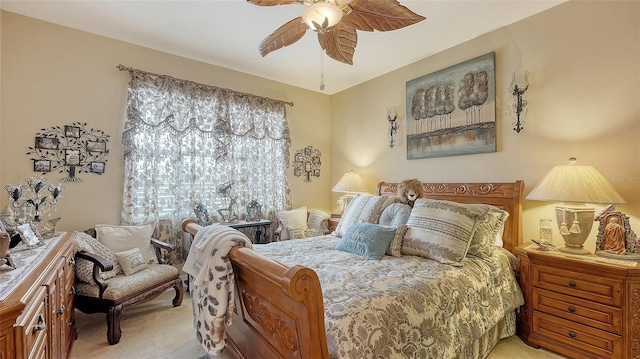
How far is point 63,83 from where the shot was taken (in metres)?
2.73

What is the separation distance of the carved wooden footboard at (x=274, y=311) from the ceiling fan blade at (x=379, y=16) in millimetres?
1429

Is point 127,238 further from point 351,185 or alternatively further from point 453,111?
point 453,111

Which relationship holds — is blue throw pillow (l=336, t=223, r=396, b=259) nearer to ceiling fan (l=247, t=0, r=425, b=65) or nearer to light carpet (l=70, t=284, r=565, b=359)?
light carpet (l=70, t=284, r=565, b=359)

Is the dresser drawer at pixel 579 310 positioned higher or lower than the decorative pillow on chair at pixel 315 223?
lower

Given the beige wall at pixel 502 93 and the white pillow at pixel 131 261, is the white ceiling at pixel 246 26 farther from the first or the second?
the white pillow at pixel 131 261

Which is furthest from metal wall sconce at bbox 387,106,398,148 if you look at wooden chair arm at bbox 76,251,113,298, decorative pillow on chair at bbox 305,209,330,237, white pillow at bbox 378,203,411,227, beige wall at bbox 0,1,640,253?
wooden chair arm at bbox 76,251,113,298

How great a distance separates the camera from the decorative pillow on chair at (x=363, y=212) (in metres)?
2.73

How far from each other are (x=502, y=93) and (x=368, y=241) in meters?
2.00

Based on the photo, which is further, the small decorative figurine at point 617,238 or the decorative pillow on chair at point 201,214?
the decorative pillow on chair at point 201,214

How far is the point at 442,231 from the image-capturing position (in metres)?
2.13

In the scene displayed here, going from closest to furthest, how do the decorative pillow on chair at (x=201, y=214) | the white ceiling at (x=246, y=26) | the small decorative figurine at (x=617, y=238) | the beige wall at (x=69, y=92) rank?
1. the small decorative figurine at (x=617, y=238)
2. the white ceiling at (x=246, y=26)
3. the beige wall at (x=69, y=92)
4. the decorative pillow on chair at (x=201, y=214)

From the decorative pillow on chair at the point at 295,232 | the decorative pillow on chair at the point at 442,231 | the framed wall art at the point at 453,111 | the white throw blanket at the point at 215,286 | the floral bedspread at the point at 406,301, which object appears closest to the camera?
the floral bedspread at the point at 406,301

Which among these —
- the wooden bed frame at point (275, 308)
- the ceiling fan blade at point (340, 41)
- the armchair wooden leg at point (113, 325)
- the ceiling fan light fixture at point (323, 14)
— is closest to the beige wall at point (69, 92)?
the armchair wooden leg at point (113, 325)

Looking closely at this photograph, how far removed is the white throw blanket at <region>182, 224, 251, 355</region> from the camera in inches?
60.8
